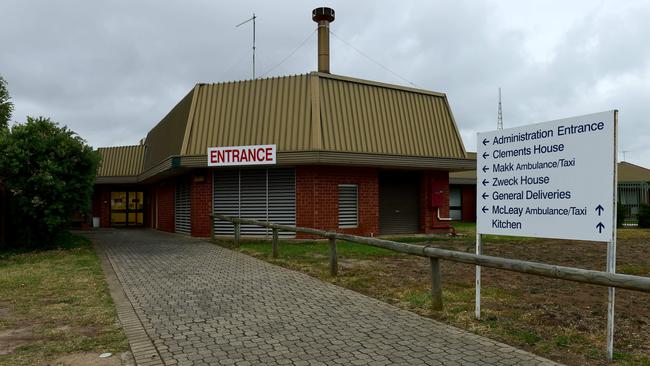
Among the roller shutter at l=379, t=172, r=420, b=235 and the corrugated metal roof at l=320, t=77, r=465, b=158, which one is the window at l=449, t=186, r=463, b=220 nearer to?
the roller shutter at l=379, t=172, r=420, b=235

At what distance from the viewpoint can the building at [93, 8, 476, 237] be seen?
16.2 m

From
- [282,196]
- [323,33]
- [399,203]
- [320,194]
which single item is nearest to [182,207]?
[282,196]

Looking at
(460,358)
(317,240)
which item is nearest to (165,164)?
(317,240)

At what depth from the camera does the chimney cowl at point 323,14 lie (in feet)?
65.5

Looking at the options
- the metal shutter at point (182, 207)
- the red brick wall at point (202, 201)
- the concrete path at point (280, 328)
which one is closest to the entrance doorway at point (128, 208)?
the metal shutter at point (182, 207)

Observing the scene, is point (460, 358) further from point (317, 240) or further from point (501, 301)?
point (317, 240)

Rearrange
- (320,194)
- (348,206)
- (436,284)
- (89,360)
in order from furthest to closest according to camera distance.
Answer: (348,206)
(320,194)
(436,284)
(89,360)

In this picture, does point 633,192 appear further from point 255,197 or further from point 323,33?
point 255,197

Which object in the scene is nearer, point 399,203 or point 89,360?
point 89,360

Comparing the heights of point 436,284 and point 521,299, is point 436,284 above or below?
above

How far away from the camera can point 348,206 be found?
690 inches

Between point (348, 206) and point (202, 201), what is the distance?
531 cm

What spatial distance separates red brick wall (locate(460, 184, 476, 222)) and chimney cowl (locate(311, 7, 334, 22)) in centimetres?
1600

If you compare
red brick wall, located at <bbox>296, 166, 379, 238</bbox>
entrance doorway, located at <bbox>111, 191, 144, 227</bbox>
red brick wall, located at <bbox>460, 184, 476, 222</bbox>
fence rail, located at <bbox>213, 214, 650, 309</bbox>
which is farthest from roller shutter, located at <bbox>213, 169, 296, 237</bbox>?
red brick wall, located at <bbox>460, 184, 476, 222</bbox>
